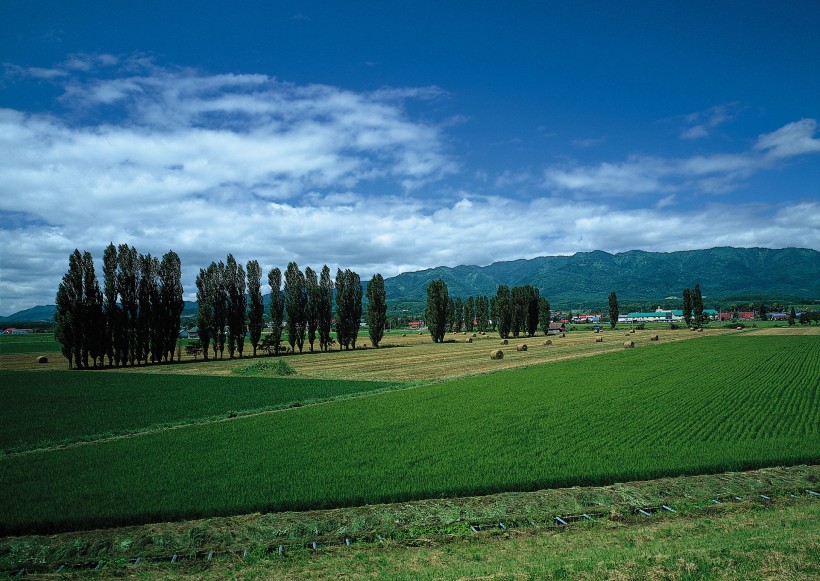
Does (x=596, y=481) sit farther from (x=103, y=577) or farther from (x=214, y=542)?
(x=103, y=577)

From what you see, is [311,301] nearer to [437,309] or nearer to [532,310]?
[437,309]

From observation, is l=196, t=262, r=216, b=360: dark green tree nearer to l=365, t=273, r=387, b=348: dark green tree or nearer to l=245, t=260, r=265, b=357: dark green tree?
l=245, t=260, r=265, b=357: dark green tree

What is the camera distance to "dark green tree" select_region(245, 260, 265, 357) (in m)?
74.8

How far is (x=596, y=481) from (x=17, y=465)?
18.6 m

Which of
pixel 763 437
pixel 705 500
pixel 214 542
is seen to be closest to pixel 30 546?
pixel 214 542

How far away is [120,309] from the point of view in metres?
61.7

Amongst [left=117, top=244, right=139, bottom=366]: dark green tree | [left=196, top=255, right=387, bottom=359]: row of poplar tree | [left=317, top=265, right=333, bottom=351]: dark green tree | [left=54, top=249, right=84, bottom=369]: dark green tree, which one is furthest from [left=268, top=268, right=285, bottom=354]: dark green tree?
[left=54, top=249, right=84, bottom=369]: dark green tree

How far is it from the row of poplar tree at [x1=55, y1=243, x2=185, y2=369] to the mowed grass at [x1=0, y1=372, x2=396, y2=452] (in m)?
11.5

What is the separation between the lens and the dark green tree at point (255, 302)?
74.8 meters

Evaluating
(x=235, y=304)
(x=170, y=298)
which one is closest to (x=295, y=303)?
(x=235, y=304)

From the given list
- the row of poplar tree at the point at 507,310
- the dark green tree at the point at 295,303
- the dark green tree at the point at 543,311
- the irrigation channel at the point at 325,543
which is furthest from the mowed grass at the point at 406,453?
the dark green tree at the point at 543,311

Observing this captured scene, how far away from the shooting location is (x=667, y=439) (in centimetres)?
1781

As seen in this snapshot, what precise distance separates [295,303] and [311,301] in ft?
9.93

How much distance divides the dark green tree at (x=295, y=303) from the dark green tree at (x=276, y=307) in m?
A: 1.14
